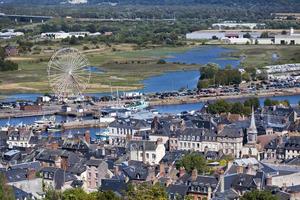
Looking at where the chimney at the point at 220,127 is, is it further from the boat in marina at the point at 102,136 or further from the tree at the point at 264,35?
the tree at the point at 264,35

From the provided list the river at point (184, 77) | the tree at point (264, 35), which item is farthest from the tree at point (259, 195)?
the tree at point (264, 35)

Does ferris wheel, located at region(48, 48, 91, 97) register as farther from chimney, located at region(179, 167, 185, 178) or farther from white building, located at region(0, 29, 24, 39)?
white building, located at region(0, 29, 24, 39)

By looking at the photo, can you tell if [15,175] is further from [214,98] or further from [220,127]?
[214,98]

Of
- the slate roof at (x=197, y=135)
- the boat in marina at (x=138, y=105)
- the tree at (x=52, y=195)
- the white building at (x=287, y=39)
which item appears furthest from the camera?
the white building at (x=287, y=39)

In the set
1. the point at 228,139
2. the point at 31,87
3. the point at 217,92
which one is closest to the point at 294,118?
the point at 228,139

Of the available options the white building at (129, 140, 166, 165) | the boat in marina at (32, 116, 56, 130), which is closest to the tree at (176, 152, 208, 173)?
the white building at (129, 140, 166, 165)

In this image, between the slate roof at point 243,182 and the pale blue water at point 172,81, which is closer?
the slate roof at point 243,182

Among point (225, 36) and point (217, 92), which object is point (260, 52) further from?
point (217, 92)

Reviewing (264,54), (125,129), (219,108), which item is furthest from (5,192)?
(264,54)
